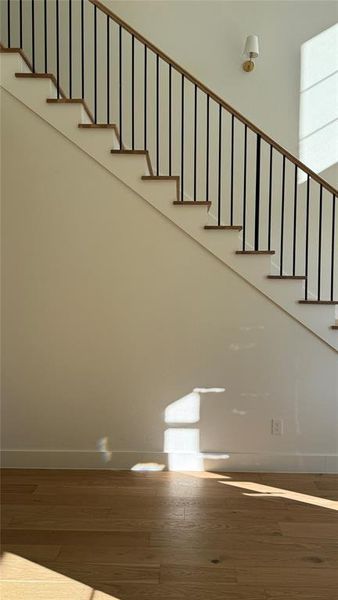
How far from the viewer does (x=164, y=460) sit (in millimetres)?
4035

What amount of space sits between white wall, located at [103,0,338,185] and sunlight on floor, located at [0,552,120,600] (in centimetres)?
440

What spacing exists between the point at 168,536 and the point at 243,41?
4651 millimetres

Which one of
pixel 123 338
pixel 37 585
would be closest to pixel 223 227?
pixel 123 338

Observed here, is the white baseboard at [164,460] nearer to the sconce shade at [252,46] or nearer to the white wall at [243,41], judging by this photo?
the white wall at [243,41]

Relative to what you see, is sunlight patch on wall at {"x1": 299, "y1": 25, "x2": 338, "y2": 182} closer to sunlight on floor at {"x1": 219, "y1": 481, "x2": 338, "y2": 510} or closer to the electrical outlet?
the electrical outlet

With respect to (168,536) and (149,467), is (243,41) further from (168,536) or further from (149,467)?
(168,536)

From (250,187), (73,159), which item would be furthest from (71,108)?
(250,187)

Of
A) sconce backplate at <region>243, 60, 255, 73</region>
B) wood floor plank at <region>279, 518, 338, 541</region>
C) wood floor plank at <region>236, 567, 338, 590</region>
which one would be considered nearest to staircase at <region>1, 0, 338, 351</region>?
sconce backplate at <region>243, 60, 255, 73</region>

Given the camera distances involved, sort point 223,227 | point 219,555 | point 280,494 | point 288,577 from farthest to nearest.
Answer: point 223,227
point 280,494
point 219,555
point 288,577

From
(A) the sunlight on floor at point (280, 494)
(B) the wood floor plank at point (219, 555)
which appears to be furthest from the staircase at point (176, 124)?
(B) the wood floor plank at point (219, 555)

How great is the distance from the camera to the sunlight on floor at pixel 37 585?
2.42m

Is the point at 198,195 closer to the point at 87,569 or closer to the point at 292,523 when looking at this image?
the point at 292,523

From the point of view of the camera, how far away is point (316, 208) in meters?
5.32

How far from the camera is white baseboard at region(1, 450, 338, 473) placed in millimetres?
4031
